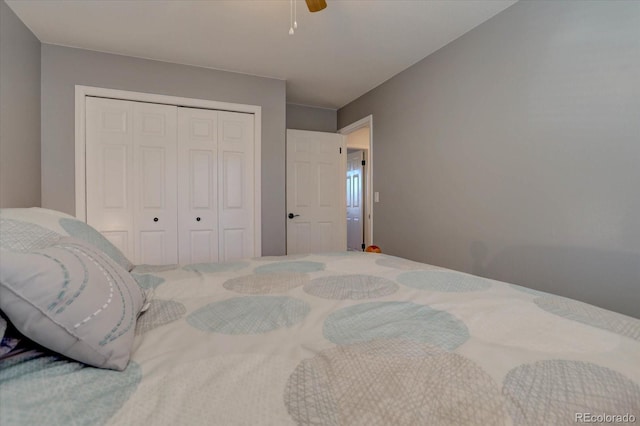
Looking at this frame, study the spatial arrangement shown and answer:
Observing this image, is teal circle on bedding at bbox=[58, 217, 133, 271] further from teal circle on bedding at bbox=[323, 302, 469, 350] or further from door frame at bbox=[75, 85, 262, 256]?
door frame at bbox=[75, 85, 262, 256]

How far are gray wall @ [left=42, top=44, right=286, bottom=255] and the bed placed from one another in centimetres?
208

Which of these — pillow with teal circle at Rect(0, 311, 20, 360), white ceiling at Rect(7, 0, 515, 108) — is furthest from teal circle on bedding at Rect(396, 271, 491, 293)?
white ceiling at Rect(7, 0, 515, 108)

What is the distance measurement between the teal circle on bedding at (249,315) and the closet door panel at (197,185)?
2307 millimetres

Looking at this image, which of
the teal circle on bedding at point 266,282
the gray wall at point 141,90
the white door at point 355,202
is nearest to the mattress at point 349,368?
the teal circle on bedding at point 266,282

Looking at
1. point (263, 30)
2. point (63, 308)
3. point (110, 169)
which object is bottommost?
point (63, 308)

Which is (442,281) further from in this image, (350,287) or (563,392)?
(563,392)

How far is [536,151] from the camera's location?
1.95m

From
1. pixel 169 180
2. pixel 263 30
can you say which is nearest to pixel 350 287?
pixel 263 30

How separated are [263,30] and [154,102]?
130cm

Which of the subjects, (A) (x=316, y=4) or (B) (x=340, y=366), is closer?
(B) (x=340, y=366)

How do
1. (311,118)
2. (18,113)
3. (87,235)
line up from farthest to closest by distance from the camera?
(311,118), (18,113), (87,235)

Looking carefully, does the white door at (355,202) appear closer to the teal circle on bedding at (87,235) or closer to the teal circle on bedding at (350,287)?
the teal circle on bedding at (350,287)

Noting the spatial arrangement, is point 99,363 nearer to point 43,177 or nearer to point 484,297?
point 484,297

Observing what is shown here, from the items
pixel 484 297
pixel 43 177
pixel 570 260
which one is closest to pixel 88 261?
pixel 484 297
